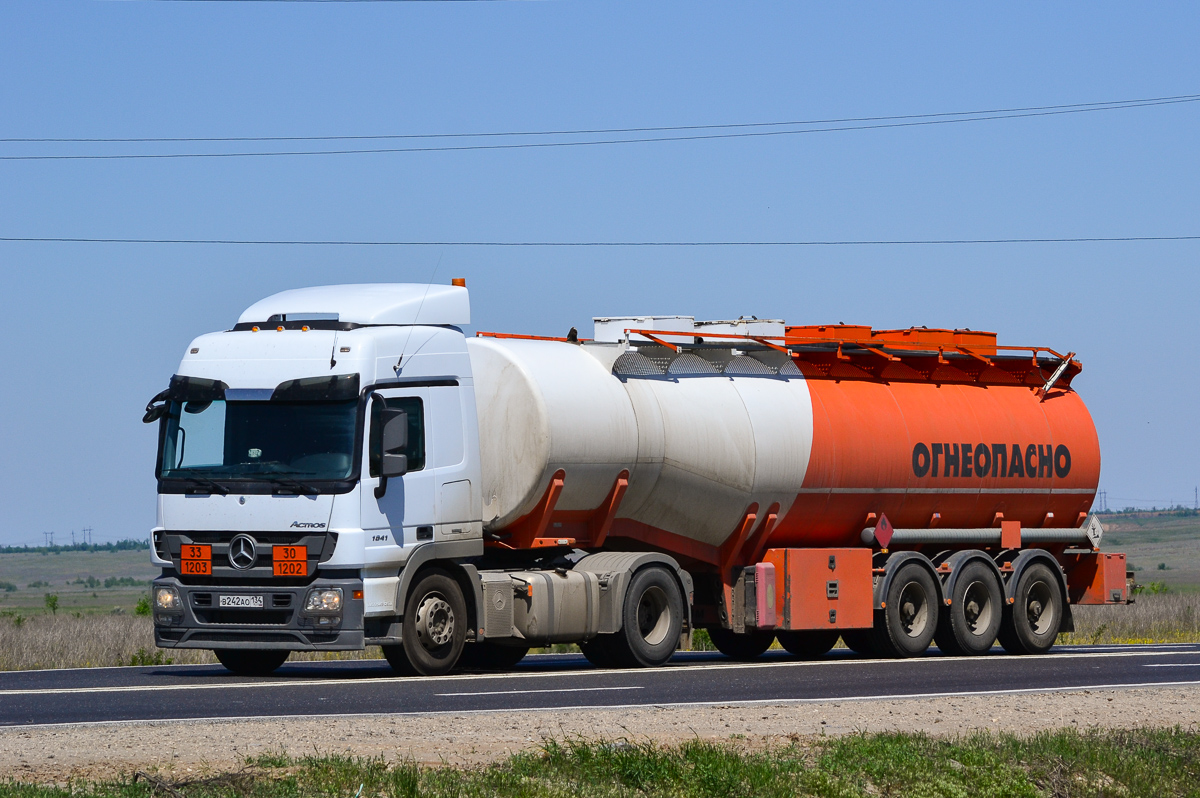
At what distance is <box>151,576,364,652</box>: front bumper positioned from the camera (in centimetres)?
1667

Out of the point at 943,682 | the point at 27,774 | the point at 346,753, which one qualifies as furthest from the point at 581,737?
the point at 943,682

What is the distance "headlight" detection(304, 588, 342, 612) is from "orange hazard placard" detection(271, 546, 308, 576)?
0.81 ft

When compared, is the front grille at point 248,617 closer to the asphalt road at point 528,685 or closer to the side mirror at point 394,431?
the asphalt road at point 528,685

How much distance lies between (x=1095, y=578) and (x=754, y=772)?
16.0 meters

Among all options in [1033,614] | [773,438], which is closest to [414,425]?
[773,438]

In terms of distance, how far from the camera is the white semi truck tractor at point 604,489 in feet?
55.7

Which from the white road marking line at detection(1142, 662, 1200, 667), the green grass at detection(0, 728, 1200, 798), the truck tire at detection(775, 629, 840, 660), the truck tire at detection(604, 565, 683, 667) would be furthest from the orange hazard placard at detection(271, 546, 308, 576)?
the white road marking line at detection(1142, 662, 1200, 667)

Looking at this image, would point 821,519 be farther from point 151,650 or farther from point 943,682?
point 151,650

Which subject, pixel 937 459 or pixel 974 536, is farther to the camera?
pixel 974 536

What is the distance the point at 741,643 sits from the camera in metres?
23.3

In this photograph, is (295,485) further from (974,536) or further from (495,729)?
(974,536)

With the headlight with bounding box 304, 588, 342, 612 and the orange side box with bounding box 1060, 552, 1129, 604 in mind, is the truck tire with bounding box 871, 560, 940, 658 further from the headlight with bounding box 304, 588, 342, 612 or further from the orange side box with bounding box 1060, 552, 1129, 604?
the headlight with bounding box 304, 588, 342, 612

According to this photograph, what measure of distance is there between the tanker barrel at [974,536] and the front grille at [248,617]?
8447 millimetres

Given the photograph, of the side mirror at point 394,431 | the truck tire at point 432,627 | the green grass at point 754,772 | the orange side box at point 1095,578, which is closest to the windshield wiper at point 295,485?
the side mirror at point 394,431
